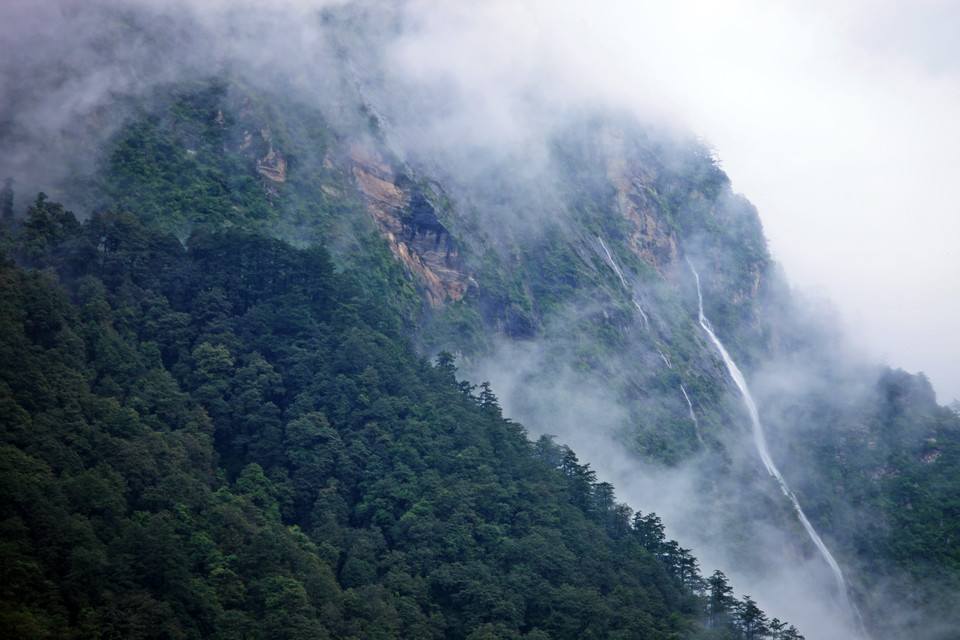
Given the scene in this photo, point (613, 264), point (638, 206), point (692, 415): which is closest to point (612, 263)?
point (613, 264)

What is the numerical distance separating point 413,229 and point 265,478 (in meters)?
28.4

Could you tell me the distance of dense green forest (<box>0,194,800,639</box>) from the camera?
32.7 meters

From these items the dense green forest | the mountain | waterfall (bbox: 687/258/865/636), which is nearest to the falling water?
the mountain

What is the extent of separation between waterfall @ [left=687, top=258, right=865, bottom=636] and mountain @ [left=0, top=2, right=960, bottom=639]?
1.35 feet

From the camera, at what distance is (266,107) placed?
211 feet

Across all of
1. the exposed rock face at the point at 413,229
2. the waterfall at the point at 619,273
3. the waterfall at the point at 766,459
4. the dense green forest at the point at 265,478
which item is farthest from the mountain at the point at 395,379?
the waterfall at the point at 619,273

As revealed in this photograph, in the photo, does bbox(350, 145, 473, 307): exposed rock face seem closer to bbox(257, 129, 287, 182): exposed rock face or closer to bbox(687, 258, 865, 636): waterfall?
bbox(257, 129, 287, 182): exposed rock face

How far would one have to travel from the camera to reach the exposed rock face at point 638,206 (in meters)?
86.2

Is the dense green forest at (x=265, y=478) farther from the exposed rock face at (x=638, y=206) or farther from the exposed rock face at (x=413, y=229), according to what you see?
the exposed rock face at (x=638, y=206)

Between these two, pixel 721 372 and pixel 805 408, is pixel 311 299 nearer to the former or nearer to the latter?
pixel 721 372

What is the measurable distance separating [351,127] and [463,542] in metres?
36.7

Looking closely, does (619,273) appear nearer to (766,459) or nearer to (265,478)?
(766,459)

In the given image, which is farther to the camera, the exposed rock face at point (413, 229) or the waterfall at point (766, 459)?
the waterfall at point (766, 459)

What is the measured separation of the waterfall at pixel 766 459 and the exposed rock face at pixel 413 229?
3057 cm
